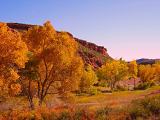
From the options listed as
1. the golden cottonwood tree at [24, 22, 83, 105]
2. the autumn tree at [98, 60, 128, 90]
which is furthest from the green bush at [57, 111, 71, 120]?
the autumn tree at [98, 60, 128, 90]

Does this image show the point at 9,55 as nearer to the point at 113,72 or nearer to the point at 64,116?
the point at 64,116

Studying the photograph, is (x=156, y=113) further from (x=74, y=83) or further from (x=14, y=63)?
(x=74, y=83)

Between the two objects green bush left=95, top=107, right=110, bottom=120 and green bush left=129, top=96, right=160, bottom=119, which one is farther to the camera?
green bush left=129, top=96, right=160, bottom=119

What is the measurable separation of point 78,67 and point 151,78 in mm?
95459

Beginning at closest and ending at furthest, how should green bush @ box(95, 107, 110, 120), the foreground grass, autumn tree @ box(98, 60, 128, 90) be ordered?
green bush @ box(95, 107, 110, 120) < the foreground grass < autumn tree @ box(98, 60, 128, 90)

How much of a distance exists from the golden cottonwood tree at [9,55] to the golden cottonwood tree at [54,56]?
653 cm

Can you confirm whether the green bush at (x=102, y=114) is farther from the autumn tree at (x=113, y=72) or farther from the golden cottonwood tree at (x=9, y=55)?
the autumn tree at (x=113, y=72)

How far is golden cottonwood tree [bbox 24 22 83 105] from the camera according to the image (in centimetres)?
3728

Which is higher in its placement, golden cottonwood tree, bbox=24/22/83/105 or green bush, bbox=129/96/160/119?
golden cottonwood tree, bbox=24/22/83/105

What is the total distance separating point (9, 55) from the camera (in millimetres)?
30297

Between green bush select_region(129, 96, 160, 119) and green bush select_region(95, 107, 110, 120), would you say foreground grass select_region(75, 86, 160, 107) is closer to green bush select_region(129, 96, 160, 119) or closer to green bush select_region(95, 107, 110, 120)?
green bush select_region(129, 96, 160, 119)

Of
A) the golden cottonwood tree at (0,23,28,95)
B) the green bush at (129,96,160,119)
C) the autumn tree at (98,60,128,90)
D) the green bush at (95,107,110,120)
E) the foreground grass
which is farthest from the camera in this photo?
the autumn tree at (98,60,128,90)

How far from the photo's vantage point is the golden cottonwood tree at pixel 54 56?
37.3 metres

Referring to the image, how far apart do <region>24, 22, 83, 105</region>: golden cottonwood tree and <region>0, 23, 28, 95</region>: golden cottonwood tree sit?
6.53m
